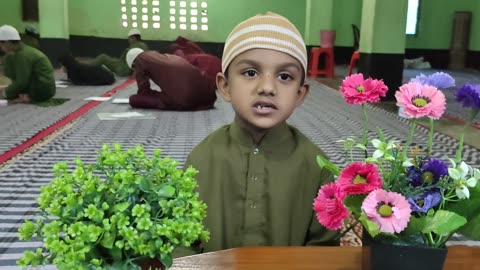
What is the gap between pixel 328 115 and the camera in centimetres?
580

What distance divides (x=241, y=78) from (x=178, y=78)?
471 cm

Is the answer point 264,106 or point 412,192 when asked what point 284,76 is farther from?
point 412,192

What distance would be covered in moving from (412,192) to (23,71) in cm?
617

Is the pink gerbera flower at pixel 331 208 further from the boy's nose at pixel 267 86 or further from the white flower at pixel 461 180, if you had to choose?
the boy's nose at pixel 267 86

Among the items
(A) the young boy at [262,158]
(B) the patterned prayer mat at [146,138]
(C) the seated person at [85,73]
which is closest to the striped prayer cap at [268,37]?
(A) the young boy at [262,158]

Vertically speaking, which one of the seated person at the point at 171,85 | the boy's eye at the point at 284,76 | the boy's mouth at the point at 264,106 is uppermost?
the boy's eye at the point at 284,76

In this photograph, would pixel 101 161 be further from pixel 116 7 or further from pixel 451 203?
pixel 116 7

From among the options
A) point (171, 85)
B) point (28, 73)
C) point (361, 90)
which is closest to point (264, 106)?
point (361, 90)

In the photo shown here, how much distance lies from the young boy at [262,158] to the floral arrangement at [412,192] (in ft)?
1.42

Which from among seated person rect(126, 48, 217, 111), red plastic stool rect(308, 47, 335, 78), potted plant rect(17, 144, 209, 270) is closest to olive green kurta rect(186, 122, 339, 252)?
potted plant rect(17, 144, 209, 270)

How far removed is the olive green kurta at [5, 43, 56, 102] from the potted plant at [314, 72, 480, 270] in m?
6.06

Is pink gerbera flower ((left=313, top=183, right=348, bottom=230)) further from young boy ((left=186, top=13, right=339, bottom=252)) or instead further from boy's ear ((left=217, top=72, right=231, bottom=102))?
boy's ear ((left=217, top=72, right=231, bottom=102))

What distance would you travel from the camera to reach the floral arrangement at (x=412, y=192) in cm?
70

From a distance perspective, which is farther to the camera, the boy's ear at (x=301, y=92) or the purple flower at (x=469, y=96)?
the boy's ear at (x=301, y=92)
